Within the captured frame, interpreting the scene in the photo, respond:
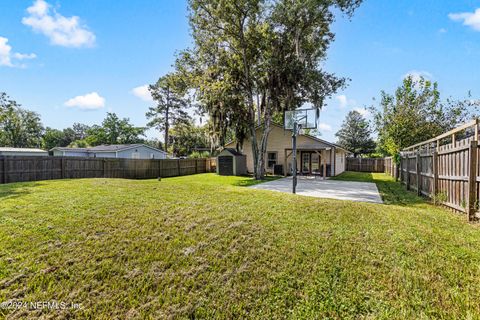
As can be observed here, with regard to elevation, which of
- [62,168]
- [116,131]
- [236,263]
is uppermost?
[116,131]

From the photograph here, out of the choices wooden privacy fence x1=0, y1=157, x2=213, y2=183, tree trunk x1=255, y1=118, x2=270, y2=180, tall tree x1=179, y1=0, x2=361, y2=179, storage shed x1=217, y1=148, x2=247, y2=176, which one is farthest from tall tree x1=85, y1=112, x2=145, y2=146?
tree trunk x1=255, y1=118, x2=270, y2=180

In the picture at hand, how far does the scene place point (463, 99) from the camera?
Answer: 15477 millimetres

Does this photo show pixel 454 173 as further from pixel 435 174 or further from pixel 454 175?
pixel 435 174

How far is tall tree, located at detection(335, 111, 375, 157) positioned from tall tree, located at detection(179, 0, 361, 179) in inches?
1009

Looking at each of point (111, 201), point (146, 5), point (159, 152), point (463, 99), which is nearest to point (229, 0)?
point (146, 5)

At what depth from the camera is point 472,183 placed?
4.48m

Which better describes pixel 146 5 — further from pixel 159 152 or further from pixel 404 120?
pixel 159 152

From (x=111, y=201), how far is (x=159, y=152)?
79.4 ft

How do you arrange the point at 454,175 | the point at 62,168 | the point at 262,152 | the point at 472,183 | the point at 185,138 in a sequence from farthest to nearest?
the point at 185,138 < the point at 262,152 < the point at 62,168 < the point at 454,175 < the point at 472,183

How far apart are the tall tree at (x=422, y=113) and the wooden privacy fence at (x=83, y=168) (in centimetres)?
1569

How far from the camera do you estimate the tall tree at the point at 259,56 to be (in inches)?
489

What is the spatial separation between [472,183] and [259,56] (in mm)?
12779

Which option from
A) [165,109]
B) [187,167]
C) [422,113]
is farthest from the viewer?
[165,109]

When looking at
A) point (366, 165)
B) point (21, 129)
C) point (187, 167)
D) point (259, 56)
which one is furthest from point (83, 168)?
point (21, 129)
